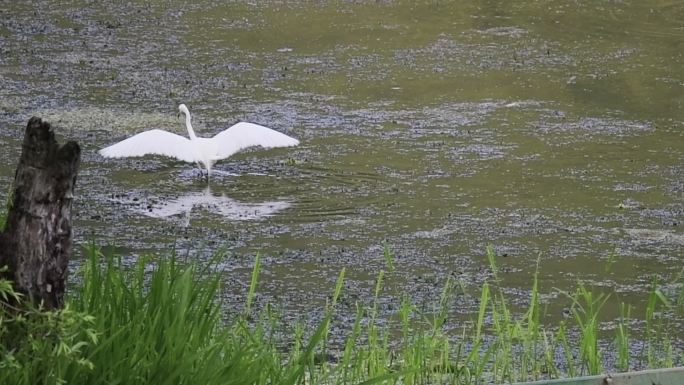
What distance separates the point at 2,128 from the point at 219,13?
4706 mm

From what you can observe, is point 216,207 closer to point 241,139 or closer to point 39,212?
point 241,139

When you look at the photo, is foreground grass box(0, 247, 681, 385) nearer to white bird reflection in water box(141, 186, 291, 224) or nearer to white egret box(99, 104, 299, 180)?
white bird reflection in water box(141, 186, 291, 224)

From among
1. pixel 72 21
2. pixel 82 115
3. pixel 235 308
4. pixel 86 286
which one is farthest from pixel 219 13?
pixel 86 286

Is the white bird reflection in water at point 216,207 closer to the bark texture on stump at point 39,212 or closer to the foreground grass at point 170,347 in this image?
the foreground grass at point 170,347

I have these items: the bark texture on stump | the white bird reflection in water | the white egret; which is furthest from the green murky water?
the bark texture on stump

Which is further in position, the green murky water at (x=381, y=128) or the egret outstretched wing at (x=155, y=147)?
the egret outstretched wing at (x=155, y=147)

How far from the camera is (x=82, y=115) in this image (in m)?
10.1

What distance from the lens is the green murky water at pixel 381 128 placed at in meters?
7.43

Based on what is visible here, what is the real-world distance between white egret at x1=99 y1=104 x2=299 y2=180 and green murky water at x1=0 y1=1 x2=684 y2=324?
206mm

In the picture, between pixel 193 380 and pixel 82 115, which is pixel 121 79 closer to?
pixel 82 115

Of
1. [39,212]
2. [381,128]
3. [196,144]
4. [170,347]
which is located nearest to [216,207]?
[196,144]

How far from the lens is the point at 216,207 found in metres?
8.16

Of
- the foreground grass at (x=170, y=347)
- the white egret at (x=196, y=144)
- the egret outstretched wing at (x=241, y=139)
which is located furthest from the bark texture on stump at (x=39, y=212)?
the egret outstretched wing at (x=241, y=139)

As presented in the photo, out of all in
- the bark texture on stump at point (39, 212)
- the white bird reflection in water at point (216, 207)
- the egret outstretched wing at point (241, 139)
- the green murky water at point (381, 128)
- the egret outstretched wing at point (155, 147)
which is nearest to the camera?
the bark texture on stump at point (39, 212)
